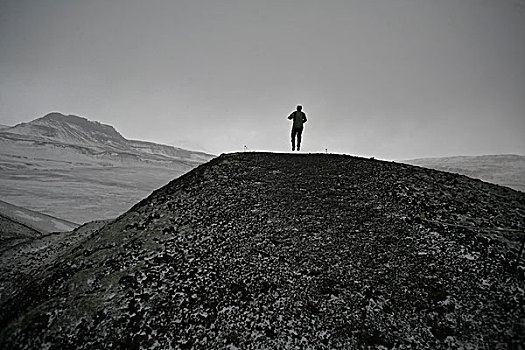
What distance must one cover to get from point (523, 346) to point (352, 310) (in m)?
3.38

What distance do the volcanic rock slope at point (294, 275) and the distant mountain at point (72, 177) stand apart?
33272 mm

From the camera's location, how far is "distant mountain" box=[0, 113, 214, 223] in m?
45.2

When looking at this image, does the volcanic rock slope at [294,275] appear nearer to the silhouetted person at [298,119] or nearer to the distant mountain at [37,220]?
the silhouetted person at [298,119]

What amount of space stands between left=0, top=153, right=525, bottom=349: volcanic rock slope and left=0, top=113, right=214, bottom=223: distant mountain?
3327 cm

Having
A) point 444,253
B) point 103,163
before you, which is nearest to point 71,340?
point 444,253

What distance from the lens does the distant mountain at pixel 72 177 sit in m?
45.2

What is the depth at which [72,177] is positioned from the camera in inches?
2606

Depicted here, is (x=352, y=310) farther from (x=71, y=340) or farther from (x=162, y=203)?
(x=162, y=203)

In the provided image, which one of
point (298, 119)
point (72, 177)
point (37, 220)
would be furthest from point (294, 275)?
point (72, 177)

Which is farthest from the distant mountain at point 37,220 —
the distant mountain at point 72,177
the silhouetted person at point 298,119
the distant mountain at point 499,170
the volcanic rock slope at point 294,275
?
the distant mountain at point 499,170

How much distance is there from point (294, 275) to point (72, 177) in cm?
6994

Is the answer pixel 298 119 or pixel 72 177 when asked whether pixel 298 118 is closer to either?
pixel 298 119

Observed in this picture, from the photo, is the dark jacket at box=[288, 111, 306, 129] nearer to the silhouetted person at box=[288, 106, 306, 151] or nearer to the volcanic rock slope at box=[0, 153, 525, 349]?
the silhouetted person at box=[288, 106, 306, 151]

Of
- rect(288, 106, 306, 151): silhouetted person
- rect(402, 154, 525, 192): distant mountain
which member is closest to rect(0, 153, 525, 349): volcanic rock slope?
rect(288, 106, 306, 151): silhouetted person
